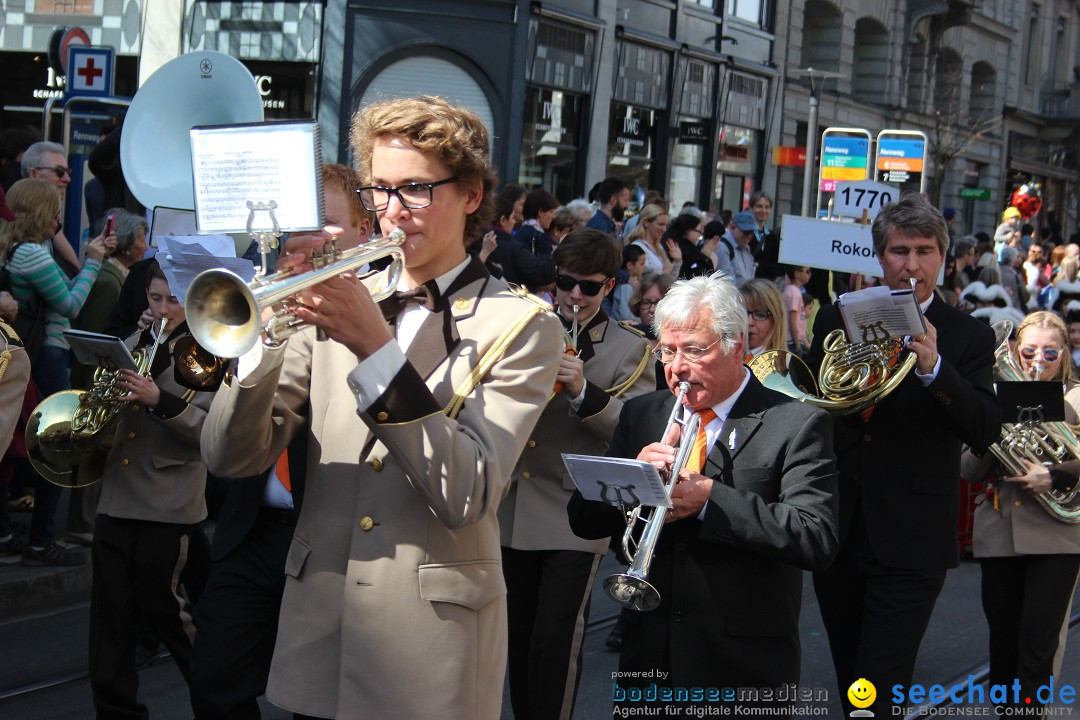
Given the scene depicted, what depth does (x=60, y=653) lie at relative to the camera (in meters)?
6.43

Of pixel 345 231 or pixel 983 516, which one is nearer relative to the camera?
pixel 345 231

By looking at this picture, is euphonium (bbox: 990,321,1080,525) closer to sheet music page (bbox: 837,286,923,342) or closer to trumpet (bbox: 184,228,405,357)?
sheet music page (bbox: 837,286,923,342)

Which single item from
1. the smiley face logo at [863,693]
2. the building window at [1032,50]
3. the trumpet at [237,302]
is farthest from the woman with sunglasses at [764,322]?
the building window at [1032,50]

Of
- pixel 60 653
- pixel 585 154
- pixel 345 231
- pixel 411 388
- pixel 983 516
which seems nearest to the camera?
pixel 411 388

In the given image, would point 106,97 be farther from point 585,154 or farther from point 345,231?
point 585,154

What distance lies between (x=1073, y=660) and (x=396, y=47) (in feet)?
43.2

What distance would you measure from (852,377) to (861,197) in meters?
6.45

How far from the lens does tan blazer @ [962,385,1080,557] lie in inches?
219

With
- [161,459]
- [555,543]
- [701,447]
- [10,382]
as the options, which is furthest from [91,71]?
[701,447]

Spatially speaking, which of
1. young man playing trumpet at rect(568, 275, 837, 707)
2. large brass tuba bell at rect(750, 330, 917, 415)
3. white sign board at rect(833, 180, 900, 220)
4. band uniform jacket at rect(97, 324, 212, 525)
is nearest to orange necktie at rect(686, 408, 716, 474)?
young man playing trumpet at rect(568, 275, 837, 707)

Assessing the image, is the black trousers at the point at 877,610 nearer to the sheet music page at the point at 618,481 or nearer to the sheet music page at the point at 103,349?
the sheet music page at the point at 618,481

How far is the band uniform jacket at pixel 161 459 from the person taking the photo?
5.26 metres

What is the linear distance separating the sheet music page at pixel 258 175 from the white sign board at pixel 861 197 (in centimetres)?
866

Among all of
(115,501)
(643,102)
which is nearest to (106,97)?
(115,501)
